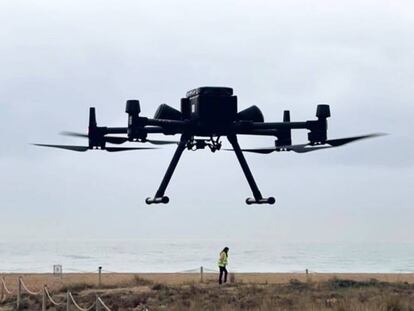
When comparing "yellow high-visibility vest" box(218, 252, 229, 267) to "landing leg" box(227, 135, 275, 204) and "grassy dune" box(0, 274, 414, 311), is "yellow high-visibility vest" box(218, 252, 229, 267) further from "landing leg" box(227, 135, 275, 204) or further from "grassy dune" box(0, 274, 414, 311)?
"landing leg" box(227, 135, 275, 204)

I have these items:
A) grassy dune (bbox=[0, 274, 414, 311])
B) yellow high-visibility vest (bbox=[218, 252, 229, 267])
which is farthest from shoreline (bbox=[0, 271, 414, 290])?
grassy dune (bbox=[0, 274, 414, 311])

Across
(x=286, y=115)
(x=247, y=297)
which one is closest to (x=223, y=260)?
(x=247, y=297)

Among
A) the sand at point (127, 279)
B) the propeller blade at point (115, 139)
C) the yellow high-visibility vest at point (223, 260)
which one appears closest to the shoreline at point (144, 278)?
the sand at point (127, 279)

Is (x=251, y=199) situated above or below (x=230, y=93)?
below

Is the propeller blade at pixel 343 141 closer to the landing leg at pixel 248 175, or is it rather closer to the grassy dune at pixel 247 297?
the landing leg at pixel 248 175

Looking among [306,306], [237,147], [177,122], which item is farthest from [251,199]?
[306,306]

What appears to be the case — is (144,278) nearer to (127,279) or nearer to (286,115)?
(127,279)

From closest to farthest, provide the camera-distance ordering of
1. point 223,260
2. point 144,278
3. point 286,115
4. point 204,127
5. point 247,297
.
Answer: point 204,127 → point 286,115 → point 247,297 → point 223,260 → point 144,278

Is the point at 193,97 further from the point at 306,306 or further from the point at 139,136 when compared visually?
the point at 306,306
